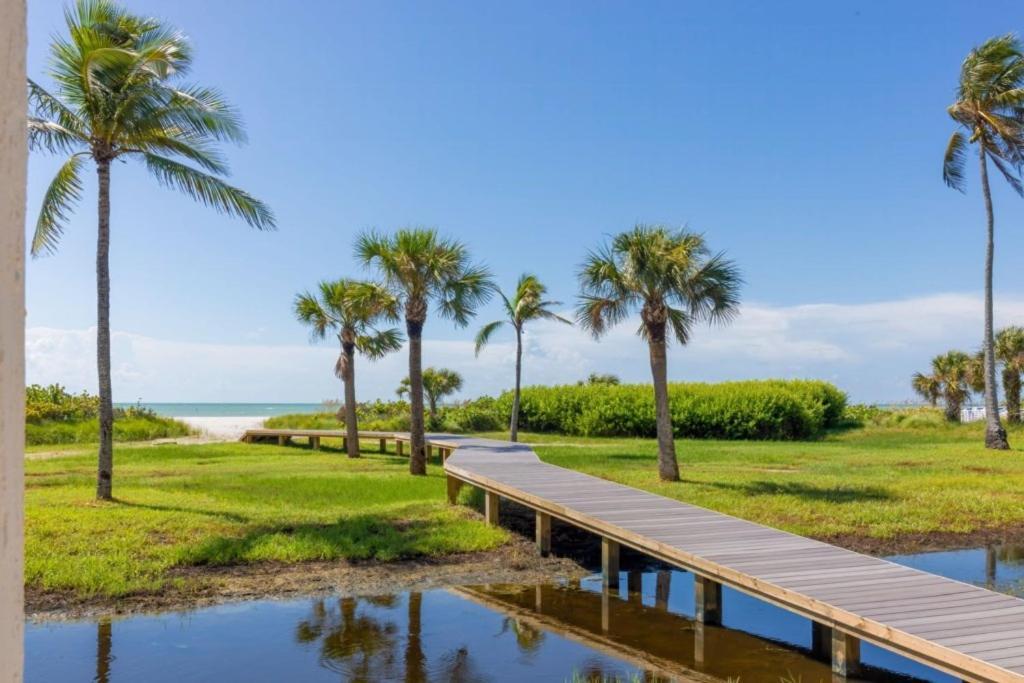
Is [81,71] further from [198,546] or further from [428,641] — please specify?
[428,641]

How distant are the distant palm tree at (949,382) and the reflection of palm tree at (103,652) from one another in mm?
34082

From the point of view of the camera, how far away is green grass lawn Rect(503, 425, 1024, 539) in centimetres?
1173

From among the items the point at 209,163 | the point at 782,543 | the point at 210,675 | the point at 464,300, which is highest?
the point at 209,163

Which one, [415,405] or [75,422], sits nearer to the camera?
[415,405]

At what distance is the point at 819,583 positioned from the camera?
258 inches

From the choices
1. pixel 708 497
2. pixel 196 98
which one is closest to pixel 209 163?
pixel 196 98

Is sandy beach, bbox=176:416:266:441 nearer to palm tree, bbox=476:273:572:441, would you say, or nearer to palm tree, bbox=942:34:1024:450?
palm tree, bbox=476:273:572:441

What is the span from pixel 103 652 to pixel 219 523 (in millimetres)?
4179

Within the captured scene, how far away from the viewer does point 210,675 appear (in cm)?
637

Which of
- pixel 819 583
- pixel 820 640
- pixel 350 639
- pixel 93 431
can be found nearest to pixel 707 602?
pixel 820 640

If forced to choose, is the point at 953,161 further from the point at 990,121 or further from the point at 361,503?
the point at 361,503

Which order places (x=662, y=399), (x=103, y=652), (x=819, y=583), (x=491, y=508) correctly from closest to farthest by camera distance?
1. (x=819, y=583)
2. (x=103, y=652)
3. (x=491, y=508)
4. (x=662, y=399)

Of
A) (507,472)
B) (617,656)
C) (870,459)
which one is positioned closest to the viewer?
(617,656)

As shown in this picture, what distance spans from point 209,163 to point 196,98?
1086mm
